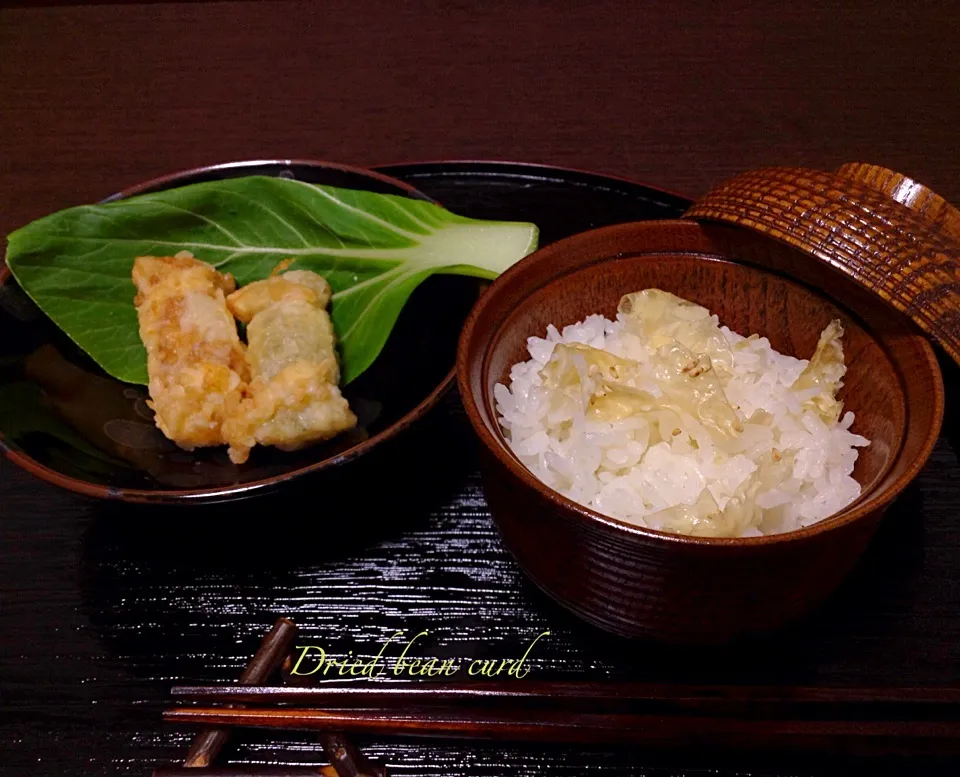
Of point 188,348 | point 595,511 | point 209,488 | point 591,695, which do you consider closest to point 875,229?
point 595,511

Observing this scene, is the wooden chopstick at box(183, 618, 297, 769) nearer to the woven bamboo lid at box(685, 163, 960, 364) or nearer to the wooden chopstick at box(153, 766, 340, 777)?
the wooden chopstick at box(153, 766, 340, 777)

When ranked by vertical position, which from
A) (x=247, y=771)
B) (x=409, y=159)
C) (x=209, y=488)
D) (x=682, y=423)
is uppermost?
(x=409, y=159)

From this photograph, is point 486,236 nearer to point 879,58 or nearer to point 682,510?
point 682,510

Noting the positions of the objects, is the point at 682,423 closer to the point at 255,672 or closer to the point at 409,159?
the point at 255,672

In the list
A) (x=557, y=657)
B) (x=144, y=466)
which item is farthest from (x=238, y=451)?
(x=557, y=657)

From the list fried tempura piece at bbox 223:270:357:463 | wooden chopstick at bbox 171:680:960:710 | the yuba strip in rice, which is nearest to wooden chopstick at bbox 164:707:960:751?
wooden chopstick at bbox 171:680:960:710

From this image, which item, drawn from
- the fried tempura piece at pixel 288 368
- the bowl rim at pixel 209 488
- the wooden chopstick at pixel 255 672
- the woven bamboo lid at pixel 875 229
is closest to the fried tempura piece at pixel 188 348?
the fried tempura piece at pixel 288 368
